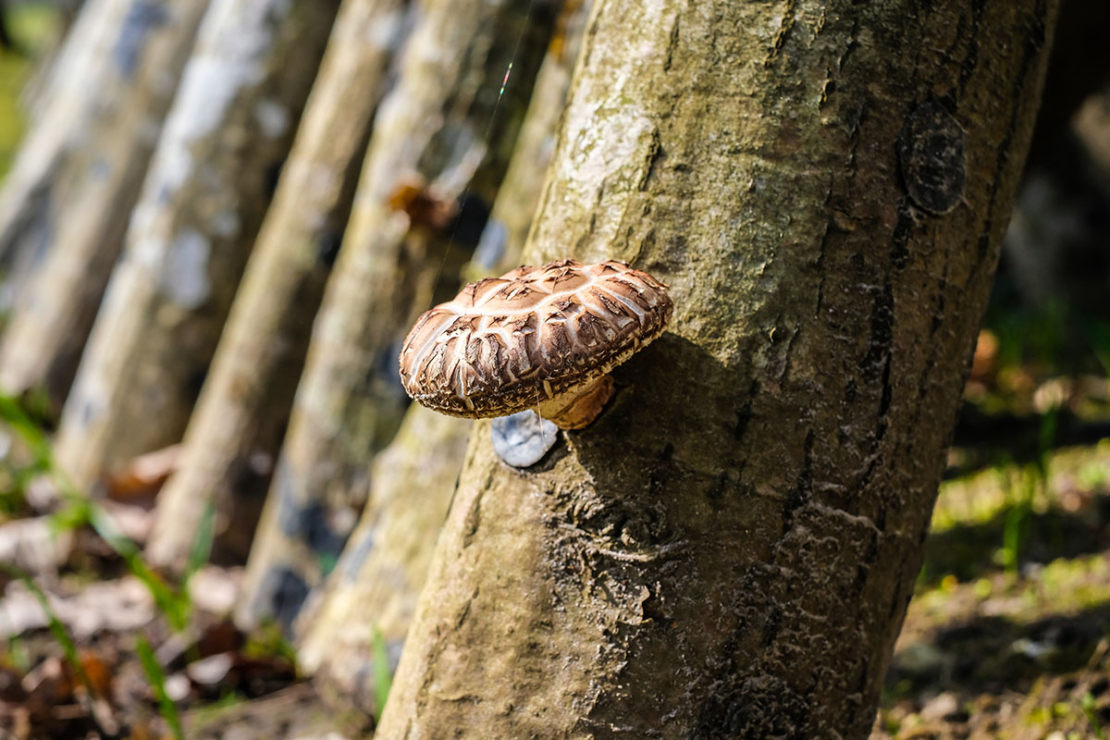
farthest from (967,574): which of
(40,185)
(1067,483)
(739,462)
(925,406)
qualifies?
(40,185)

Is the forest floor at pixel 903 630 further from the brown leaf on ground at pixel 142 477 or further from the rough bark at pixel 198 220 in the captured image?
the rough bark at pixel 198 220

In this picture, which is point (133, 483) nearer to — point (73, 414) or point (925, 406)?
point (73, 414)

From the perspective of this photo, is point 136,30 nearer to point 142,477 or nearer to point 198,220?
point 198,220

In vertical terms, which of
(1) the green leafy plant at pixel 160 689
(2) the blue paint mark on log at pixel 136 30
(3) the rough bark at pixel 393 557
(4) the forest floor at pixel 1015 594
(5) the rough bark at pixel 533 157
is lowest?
(1) the green leafy plant at pixel 160 689

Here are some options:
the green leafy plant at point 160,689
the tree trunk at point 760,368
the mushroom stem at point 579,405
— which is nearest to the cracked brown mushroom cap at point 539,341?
the mushroom stem at point 579,405

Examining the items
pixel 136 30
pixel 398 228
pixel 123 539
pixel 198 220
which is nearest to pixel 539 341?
pixel 398 228
